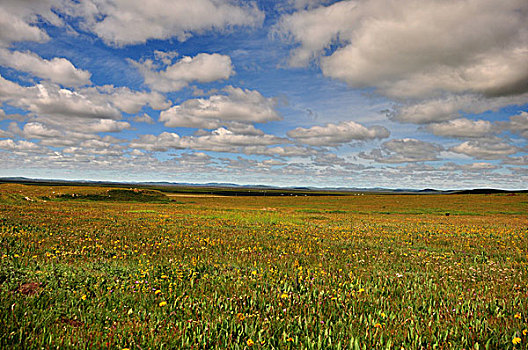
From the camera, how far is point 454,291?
668cm

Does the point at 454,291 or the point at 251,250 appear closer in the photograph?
the point at 454,291

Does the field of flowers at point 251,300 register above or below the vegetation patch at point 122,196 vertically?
above

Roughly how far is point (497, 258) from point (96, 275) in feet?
43.5

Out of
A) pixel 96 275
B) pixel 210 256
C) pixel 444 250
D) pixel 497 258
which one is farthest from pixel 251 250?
pixel 497 258

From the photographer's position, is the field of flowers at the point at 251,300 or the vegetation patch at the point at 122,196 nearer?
the field of flowers at the point at 251,300

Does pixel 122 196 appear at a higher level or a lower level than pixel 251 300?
lower

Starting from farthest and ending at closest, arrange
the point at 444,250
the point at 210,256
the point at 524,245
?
the point at 524,245 < the point at 444,250 < the point at 210,256

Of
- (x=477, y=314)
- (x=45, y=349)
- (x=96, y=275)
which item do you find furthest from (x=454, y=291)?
(x=96, y=275)

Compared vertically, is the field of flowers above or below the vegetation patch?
above

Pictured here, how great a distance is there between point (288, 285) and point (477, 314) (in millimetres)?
3663

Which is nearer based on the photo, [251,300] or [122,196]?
[251,300]

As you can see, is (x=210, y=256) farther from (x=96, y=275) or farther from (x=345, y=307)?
(x=345, y=307)

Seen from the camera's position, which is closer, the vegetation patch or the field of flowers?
the field of flowers

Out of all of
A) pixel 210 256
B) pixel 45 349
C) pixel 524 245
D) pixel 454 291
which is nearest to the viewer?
pixel 45 349
